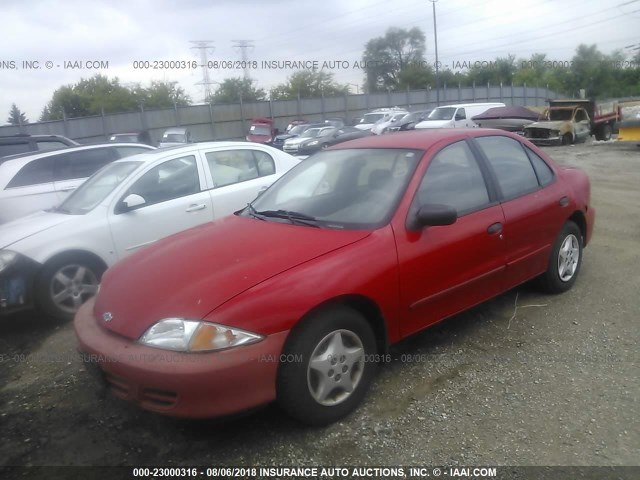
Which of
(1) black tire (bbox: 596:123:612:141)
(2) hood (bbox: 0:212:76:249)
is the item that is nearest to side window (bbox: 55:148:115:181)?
(2) hood (bbox: 0:212:76:249)

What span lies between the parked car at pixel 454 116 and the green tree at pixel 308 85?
36529 mm

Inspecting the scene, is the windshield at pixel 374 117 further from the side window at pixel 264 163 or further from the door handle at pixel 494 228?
the door handle at pixel 494 228

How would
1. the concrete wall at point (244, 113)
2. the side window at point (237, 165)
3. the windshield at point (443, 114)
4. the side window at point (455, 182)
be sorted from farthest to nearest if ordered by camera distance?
the concrete wall at point (244, 113), the windshield at point (443, 114), the side window at point (237, 165), the side window at point (455, 182)

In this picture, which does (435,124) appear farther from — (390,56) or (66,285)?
(390,56)

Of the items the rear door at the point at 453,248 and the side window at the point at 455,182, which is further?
the side window at the point at 455,182

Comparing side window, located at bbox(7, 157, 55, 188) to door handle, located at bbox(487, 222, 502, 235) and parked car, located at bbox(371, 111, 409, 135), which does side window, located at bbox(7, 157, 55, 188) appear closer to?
door handle, located at bbox(487, 222, 502, 235)

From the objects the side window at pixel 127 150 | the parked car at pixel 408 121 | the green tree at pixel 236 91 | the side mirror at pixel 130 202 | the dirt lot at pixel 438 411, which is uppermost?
the green tree at pixel 236 91

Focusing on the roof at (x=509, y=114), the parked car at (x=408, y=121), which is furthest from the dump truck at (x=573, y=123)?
the parked car at (x=408, y=121)

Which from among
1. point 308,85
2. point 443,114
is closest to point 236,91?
point 308,85

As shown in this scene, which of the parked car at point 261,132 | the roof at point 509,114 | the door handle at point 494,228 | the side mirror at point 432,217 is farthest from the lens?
the parked car at point 261,132

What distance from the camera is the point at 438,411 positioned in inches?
117

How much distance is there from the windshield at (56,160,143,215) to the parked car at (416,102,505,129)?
16513mm

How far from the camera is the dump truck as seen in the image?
18.2 metres

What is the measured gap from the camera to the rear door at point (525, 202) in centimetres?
396
